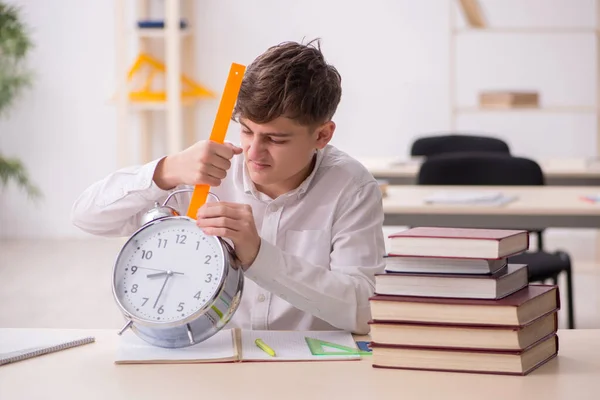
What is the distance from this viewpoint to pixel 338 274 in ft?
5.52

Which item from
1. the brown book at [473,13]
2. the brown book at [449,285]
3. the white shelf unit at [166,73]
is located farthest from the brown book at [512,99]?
the brown book at [449,285]

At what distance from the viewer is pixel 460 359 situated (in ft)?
4.45

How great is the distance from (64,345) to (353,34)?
16.7 ft

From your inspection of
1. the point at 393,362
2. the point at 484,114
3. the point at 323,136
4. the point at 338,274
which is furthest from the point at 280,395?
the point at 484,114

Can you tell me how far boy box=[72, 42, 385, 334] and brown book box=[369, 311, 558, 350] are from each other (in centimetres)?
24

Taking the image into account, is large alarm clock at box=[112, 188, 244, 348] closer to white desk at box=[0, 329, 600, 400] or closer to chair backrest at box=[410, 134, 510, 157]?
white desk at box=[0, 329, 600, 400]

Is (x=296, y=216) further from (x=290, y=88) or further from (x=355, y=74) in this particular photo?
(x=355, y=74)

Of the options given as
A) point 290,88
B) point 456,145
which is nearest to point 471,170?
point 456,145

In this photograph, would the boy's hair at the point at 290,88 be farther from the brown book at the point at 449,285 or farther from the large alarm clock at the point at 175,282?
the brown book at the point at 449,285

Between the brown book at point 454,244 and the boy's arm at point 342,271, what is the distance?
9.7 inches

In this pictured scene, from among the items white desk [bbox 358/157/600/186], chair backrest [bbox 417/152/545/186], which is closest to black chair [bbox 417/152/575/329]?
chair backrest [bbox 417/152/545/186]

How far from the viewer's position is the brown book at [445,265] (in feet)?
4.50

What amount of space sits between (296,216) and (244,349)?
0.42 meters

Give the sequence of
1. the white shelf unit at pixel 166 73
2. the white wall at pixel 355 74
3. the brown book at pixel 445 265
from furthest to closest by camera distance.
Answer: the white wall at pixel 355 74 → the white shelf unit at pixel 166 73 → the brown book at pixel 445 265
